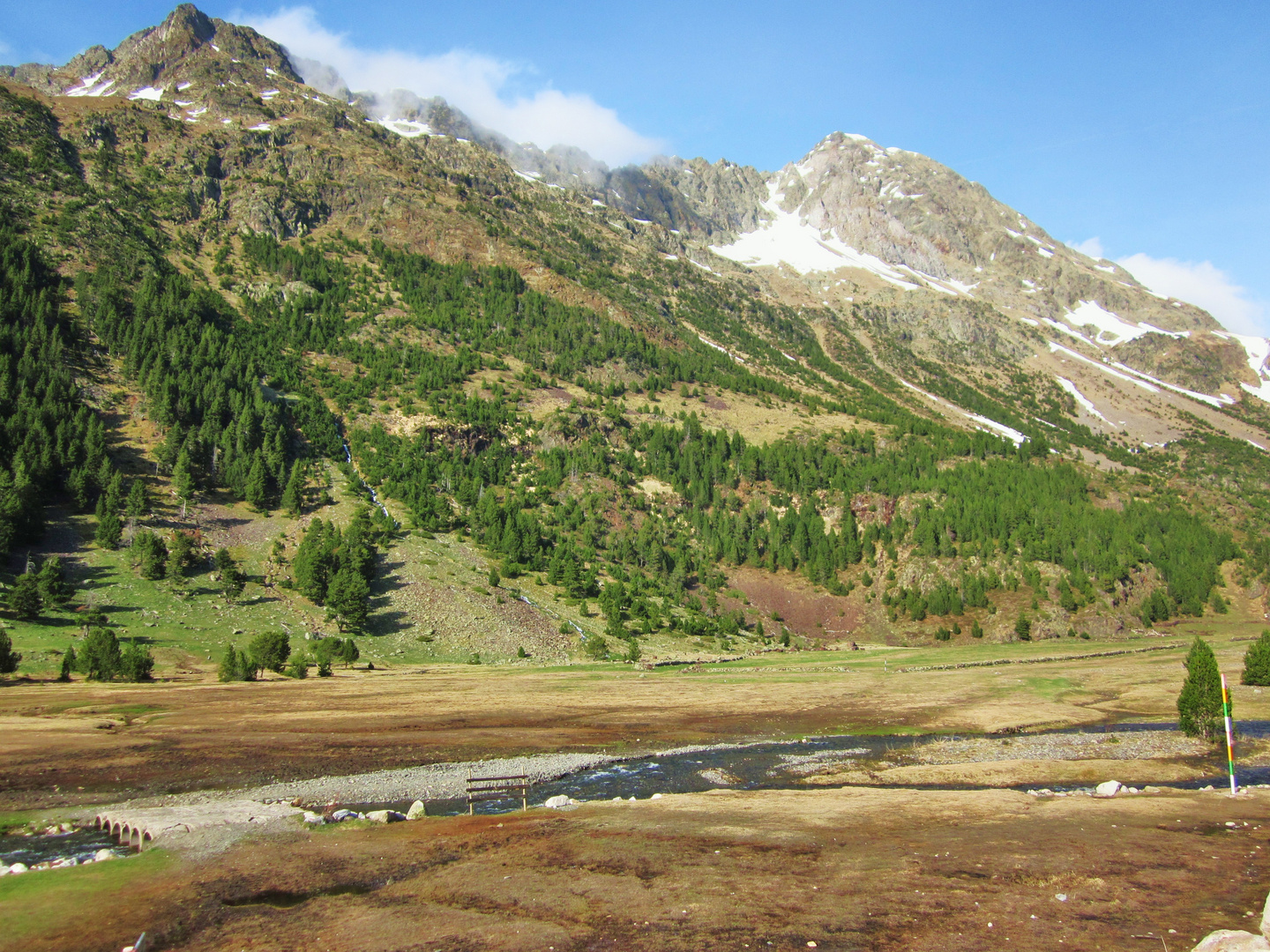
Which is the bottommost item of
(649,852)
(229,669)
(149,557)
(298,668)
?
(298,668)

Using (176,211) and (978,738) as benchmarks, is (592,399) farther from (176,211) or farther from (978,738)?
(978,738)

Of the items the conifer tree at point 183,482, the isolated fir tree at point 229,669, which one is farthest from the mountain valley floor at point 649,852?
the conifer tree at point 183,482

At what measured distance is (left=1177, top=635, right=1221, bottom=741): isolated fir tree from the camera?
31.5 metres

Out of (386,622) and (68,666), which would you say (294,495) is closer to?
(386,622)

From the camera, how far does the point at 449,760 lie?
1265 inches

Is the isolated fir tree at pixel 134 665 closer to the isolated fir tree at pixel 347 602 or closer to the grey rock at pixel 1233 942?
the isolated fir tree at pixel 347 602

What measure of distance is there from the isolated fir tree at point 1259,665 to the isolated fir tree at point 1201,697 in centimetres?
2400

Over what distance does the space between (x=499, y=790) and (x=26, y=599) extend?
203 ft

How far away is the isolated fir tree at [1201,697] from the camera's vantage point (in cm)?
3153

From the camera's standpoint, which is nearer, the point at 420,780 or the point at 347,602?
the point at 420,780

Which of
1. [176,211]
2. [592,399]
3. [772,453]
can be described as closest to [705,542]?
[772,453]

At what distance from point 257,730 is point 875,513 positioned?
400ft

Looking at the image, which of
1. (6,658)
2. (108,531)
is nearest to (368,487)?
(108,531)

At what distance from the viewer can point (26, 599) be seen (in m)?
61.2
